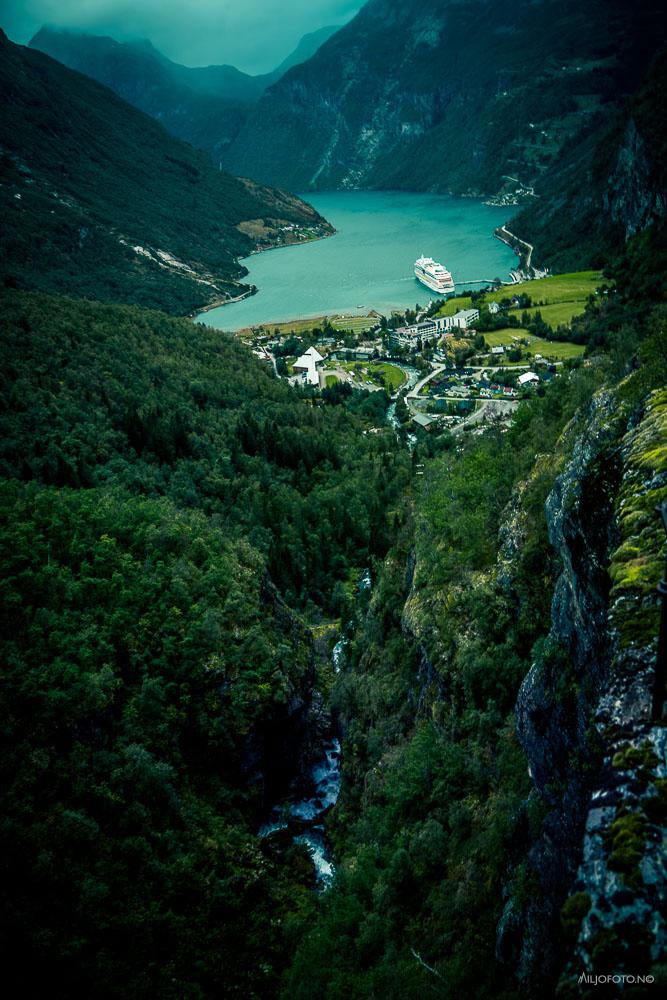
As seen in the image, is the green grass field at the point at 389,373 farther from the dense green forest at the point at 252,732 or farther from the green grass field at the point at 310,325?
the dense green forest at the point at 252,732

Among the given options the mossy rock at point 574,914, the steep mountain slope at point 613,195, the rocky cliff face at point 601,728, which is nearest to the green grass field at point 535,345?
the steep mountain slope at point 613,195

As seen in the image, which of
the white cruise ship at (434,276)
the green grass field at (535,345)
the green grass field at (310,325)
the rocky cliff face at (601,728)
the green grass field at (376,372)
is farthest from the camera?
the white cruise ship at (434,276)

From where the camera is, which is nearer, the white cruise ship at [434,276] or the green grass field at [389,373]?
the green grass field at [389,373]

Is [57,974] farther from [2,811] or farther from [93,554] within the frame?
[93,554]

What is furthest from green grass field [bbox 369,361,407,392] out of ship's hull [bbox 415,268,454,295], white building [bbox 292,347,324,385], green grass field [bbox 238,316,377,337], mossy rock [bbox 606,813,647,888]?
mossy rock [bbox 606,813,647,888]

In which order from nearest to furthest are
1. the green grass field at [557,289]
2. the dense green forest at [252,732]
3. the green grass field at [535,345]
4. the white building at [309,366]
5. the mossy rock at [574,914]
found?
1. the mossy rock at [574,914]
2. the dense green forest at [252,732]
3. the green grass field at [535,345]
4. the white building at [309,366]
5. the green grass field at [557,289]

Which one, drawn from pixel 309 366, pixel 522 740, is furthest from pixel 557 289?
pixel 522 740

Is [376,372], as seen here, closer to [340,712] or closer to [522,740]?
[340,712]
